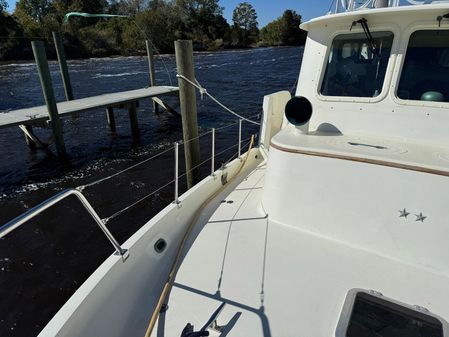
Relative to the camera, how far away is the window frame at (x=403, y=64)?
3090 mm

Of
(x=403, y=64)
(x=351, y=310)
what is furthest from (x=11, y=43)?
(x=351, y=310)

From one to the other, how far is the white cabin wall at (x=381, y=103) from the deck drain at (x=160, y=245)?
225cm

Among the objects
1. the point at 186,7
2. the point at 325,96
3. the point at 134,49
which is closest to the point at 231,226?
the point at 325,96

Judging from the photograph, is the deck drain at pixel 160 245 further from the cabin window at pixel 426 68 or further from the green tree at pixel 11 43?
the green tree at pixel 11 43

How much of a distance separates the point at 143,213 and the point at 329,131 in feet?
15.5

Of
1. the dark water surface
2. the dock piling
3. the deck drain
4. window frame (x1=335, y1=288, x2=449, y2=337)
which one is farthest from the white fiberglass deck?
the dock piling

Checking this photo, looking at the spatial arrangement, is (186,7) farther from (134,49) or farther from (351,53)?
(351,53)

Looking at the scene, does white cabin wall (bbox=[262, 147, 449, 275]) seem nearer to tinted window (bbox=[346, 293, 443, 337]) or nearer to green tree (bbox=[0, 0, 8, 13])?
tinted window (bbox=[346, 293, 443, 337])

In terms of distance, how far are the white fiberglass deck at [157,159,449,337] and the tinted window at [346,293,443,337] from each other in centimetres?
15

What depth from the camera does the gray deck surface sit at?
9.29m

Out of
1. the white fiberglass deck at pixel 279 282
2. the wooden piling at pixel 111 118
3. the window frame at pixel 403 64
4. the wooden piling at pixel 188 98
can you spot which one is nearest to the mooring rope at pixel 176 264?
the white fiberglass deck at pixel 279 282

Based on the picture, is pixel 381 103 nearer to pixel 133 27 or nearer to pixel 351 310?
pixel 351 310

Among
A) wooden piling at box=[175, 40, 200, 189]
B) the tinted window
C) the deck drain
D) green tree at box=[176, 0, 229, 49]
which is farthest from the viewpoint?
green tree at box=[176, 0, 229, 49]

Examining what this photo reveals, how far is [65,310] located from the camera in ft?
6.69
